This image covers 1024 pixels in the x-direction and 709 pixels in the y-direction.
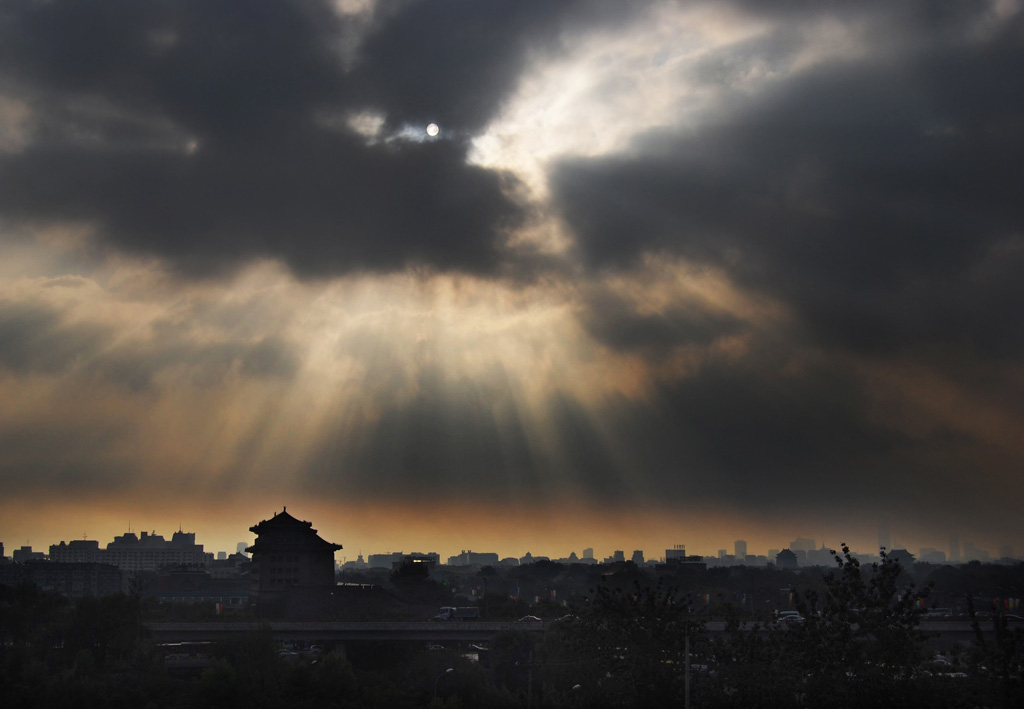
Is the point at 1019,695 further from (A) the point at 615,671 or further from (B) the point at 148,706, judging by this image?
(B) the point at 148,706

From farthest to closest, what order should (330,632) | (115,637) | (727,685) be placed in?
(330,632), (115,637), (727,685)

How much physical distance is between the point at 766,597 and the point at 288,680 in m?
142

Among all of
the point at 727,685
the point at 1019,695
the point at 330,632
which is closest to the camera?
the point at 1019,695

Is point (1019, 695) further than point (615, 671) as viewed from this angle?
No

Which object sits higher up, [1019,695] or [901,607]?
[901,607]

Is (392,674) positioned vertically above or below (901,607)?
below

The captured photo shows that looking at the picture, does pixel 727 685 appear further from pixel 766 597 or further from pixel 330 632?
pixel 766 597

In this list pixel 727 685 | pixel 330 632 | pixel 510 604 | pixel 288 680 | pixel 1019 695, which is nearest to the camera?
pixel 1019 695

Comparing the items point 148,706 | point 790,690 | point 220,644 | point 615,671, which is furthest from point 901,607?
point 220,644

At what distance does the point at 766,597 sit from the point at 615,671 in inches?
A: 5486

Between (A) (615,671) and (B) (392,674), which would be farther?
(B) (392,674)

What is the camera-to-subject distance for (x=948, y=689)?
53531 millimetres

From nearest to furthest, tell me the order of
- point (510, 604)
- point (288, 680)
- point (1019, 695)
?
1. point (1019, 695)
2. point (288, 680)
3. point (510, 604)

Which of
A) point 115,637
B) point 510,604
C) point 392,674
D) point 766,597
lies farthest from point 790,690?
point 766,597
